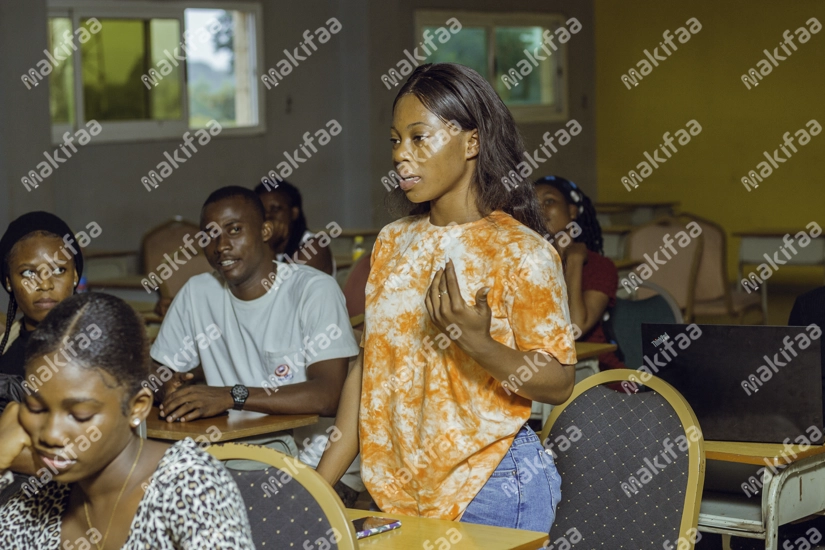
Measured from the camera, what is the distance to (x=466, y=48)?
9.44 meters

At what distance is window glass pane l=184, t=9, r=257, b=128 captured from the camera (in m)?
7.52

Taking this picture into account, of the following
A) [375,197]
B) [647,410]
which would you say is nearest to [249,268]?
[647,410]

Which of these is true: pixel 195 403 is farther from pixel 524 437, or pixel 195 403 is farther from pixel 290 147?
pixel 290 147

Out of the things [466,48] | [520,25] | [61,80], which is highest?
[520,25]

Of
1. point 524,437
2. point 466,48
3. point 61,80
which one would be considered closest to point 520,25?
point 466,48

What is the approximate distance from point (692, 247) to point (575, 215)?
2.00m

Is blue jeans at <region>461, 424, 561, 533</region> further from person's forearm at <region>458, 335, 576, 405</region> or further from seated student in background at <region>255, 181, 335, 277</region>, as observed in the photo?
seated student in background at <region>255, 181, 335, 277</region>

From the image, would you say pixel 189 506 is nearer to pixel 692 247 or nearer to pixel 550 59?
pixel 692 247

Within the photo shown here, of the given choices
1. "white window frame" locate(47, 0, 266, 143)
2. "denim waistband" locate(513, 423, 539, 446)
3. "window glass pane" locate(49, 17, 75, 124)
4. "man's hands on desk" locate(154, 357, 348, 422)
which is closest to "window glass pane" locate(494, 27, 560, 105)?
"white window frame" locate(47, 0, 266, 143)

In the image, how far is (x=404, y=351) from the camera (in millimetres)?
1737

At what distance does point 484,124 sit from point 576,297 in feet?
7.10

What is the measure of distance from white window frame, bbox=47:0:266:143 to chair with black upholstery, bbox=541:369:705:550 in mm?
5325

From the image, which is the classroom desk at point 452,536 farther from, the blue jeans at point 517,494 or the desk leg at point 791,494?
the desk leg at point 791,494

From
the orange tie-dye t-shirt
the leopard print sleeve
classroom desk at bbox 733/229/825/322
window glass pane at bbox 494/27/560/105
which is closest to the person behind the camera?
the leopard print sleeve
